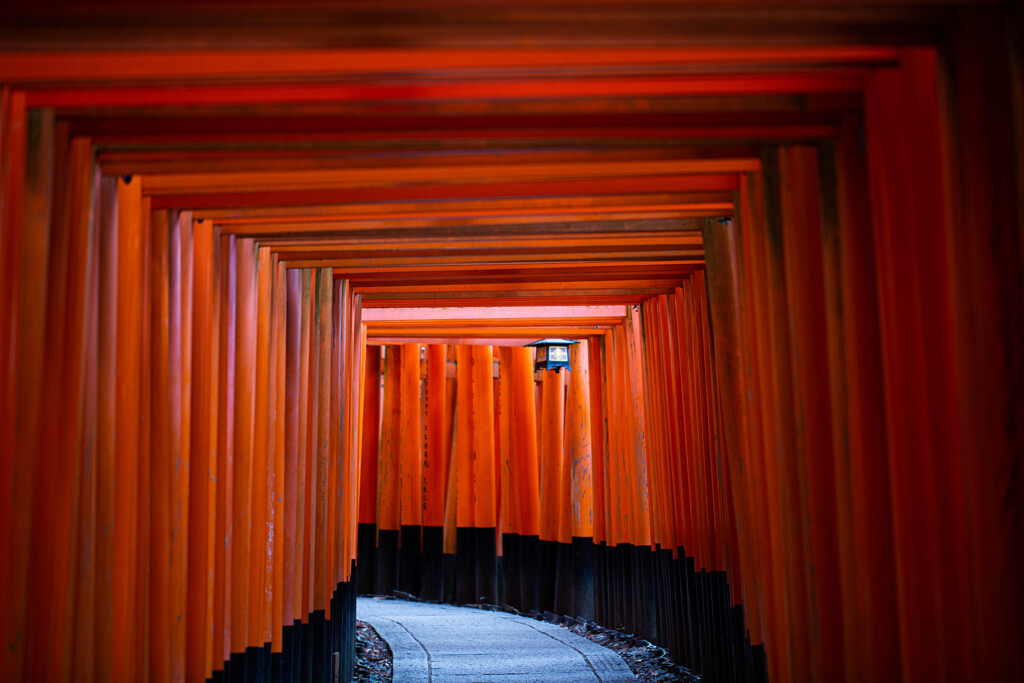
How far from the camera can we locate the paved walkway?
7422 mm

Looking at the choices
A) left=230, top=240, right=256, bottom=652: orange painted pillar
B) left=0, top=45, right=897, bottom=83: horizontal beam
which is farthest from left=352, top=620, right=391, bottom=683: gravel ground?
left=0, top=45, right=897, bottom=83: horizontal beam

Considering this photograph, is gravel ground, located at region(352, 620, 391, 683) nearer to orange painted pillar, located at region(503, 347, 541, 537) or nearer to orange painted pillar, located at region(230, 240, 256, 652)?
orange painted pillar, located at region(503, 347, 541, 537)

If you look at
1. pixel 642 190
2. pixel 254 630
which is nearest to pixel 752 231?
pixel 642 190

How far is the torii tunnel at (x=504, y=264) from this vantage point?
2994 millimetres

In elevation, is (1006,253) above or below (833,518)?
above

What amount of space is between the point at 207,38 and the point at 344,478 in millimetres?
5363

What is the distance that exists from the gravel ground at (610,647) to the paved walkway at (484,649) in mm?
96

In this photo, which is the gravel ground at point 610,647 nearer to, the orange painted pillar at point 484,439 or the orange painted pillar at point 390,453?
the orange painted pillar at point 484,439

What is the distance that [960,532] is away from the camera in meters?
3.07

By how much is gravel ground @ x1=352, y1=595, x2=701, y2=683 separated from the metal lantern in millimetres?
2744

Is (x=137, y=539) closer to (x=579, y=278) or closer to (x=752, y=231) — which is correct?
(x=752, y=231)

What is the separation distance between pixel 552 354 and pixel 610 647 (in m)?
2.90

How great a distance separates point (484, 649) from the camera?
27.7ft

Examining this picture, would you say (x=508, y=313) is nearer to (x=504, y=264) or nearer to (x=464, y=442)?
(x=504, y=264)
